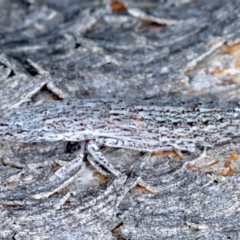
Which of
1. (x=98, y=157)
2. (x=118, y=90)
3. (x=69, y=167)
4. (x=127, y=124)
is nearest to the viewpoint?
(x=69, y=167)

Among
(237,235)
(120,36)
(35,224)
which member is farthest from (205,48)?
(35,224)

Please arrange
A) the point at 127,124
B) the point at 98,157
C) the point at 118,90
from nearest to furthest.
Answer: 1. the point at 98,157
2. the point at 127,124
3. the point at 118,90

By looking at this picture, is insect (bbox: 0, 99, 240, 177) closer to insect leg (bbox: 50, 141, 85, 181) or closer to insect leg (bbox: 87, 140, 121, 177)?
insect leg (bbox: 87, 140, 121, 177)

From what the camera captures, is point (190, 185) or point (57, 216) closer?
point (57, 216)

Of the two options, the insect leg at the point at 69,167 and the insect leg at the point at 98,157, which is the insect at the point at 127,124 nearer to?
the insect leg at the point at 98,157

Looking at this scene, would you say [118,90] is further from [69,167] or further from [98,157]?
[69,167]

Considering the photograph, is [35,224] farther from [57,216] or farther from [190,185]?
[190,185]

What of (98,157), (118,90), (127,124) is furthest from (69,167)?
(118,90)
